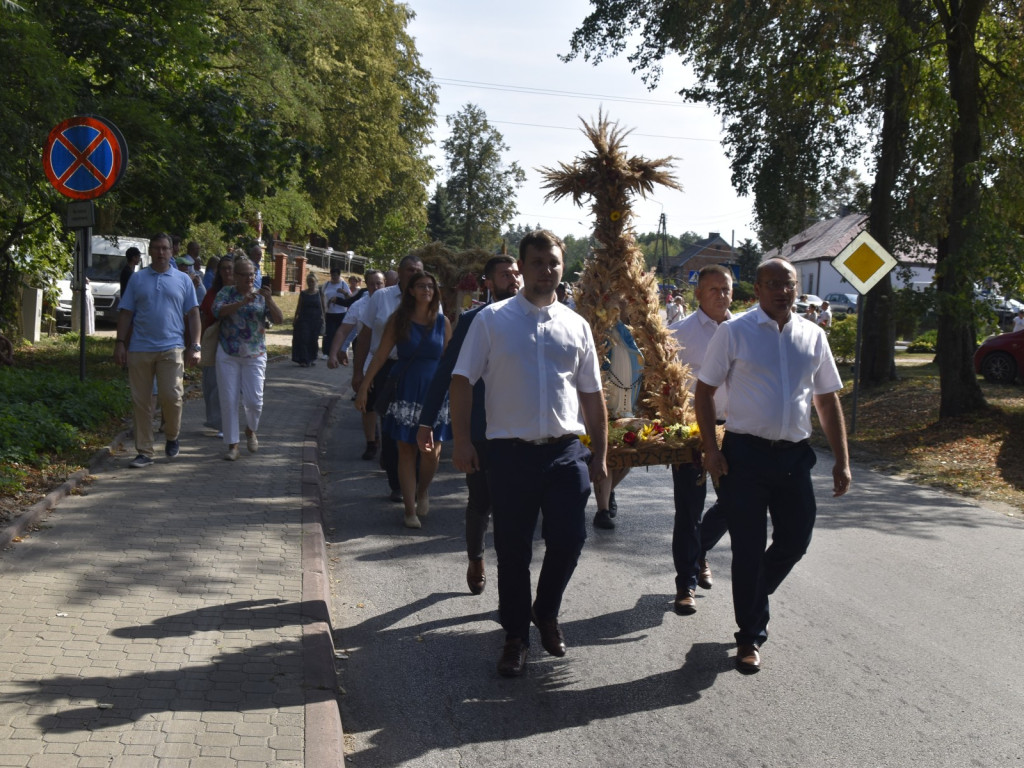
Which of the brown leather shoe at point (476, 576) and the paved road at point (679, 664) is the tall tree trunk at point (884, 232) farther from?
the brown leather shoe at point (476, 576)

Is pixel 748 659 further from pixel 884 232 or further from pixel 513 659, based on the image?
pixel 884 232

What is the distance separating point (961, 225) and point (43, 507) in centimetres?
1307

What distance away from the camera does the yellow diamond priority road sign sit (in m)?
15.8

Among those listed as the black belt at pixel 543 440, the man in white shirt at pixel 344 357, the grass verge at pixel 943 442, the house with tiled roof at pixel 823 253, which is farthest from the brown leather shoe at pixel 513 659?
the house with tiled roof at pixel 823 253

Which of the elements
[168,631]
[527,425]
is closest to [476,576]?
[527,425]

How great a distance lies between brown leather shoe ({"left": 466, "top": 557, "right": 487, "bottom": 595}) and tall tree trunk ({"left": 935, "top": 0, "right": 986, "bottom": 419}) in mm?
11236

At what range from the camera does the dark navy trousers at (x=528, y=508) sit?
17.0ft

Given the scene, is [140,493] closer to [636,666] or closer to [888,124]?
[636,666]

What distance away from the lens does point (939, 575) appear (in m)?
7.68

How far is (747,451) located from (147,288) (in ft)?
20.6

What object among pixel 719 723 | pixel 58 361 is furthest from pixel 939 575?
pixel 58 361

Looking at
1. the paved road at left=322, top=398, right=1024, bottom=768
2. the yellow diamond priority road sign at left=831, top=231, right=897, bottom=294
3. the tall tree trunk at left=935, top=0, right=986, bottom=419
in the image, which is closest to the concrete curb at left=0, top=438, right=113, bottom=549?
the paved road at left=322, top=398, right=1024, bottom=768

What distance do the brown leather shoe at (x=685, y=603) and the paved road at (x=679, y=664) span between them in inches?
2.1

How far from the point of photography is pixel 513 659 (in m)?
5.29
